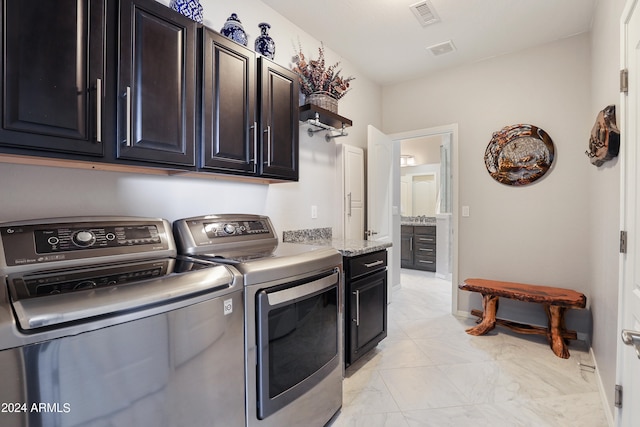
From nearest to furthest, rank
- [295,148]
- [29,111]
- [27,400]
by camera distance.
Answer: [27,400]
[29,111]
[295,148]

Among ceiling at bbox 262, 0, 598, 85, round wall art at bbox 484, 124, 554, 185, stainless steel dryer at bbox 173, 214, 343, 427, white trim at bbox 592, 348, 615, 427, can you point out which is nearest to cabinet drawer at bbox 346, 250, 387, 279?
stainless steel dryer at bbox 173, 214, 343, 427

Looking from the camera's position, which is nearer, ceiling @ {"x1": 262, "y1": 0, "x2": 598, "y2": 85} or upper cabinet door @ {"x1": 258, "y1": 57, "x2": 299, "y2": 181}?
upper cabinet door @ {"x1": 258, "y1": 57, "x2": 299, "y2": 181}

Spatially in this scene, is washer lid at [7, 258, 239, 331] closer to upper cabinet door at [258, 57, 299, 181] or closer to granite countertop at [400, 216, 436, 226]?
upper cabinet door at [258, 57, 299, 181]

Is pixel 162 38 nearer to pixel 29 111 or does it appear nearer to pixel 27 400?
pixel 29 111

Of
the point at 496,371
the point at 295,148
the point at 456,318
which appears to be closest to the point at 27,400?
the point at 295,148

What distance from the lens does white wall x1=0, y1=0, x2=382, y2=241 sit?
130 centimetres

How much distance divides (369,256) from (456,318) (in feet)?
5.59

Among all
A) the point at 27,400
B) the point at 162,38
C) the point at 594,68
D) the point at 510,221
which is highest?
the point at 594,68

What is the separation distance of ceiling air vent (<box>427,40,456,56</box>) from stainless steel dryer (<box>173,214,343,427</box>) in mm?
2439

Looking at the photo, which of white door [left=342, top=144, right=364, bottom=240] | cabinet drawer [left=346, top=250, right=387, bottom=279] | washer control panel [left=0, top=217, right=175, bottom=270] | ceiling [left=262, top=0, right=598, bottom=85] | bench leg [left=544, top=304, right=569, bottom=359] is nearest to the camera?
washer control panel [left=0, top=217, right=175, bottom=270]

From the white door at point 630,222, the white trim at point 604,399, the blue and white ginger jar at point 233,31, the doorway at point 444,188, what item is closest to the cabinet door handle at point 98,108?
the blue and white ginger jar at point 233,31

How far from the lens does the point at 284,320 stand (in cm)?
140

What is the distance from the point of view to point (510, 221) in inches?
121

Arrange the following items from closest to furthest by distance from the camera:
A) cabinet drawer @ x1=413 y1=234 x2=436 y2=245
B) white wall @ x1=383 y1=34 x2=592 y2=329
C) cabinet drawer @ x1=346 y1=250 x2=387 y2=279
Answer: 1. cabinet drawer @ x1=346 y1=250 x2=387 y2=279
2. white wall @ x1=383 y1=34 x2=592 y2=329
3. cabinet drawer @ x1=413 y1=234 x2=436 y2=245
